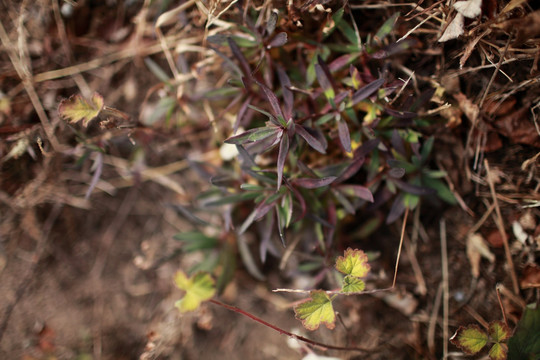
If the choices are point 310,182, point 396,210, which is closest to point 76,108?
point 310,182

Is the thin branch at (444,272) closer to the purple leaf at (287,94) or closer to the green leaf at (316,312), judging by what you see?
the green leaf at (316,312)

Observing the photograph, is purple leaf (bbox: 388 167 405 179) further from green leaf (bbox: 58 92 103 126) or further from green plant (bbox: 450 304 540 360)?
green leaf (bbox: 58 92 103 126)

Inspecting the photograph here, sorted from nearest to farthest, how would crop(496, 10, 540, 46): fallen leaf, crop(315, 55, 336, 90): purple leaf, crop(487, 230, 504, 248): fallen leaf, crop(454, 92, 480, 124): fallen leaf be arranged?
crop(496, 10, 540, 46): fallen leaf
crop(315, 55, 336, 90): purple leaf
crop(454, 92, 480, 124): fallen leaf
crop(487, 230, 504, 248): fallen leaf

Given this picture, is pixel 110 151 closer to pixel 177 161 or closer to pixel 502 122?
pixel 177 161

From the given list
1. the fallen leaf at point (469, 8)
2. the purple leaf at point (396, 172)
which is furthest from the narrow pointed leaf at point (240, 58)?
the fallen leaf at point (469, 8)

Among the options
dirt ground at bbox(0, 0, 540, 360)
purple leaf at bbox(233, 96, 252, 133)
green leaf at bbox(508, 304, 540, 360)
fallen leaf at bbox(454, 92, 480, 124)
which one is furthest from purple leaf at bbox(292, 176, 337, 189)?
green leaf at bbox(508, 304, 540, 360)
